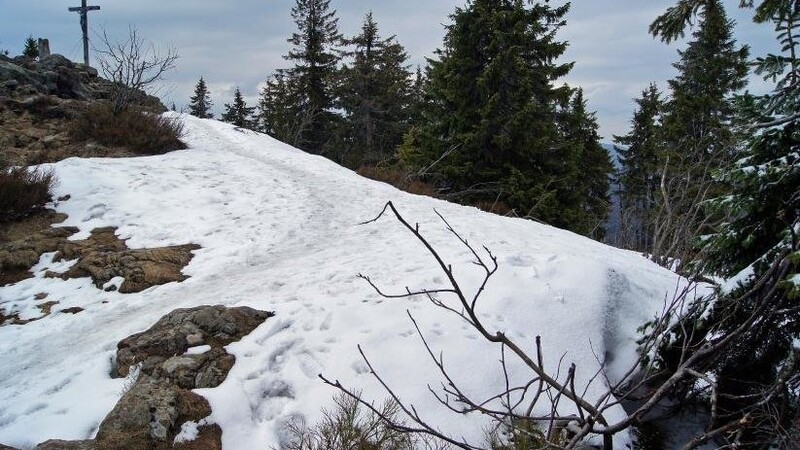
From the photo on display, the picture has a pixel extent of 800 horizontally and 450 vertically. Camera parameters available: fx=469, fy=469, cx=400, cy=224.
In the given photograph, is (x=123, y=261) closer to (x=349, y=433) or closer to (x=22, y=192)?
(x=22, y=192)

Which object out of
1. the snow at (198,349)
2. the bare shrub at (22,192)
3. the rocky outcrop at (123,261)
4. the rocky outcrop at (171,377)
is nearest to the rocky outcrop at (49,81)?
the bare shrub at (22,192)

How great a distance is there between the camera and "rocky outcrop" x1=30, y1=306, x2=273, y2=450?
3340 mm

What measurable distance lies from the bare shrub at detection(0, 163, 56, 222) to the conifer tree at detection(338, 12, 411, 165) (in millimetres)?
21278

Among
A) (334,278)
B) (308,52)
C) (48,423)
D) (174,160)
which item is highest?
(308,52)

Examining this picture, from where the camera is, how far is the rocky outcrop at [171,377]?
3.34 metres

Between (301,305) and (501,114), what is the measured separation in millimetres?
10032

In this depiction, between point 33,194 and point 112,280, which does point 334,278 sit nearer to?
point 112,280

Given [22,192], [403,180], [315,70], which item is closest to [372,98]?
[315,70]

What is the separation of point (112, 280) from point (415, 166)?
405 inches

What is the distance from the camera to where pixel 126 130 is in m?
11.5

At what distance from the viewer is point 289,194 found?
988 cm

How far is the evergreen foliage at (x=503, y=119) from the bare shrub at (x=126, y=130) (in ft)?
24.0

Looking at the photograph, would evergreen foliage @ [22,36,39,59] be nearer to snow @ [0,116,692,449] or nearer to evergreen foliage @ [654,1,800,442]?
snow @ [0,116,692,449]

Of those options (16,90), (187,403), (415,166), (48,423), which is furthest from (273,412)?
(16,90)
